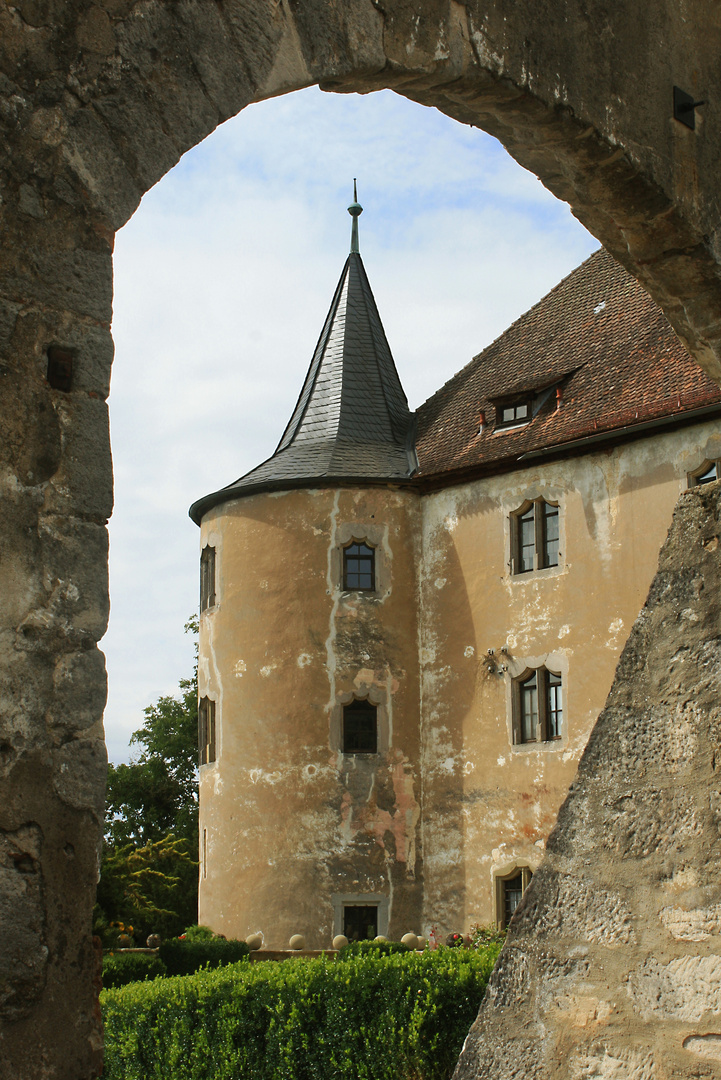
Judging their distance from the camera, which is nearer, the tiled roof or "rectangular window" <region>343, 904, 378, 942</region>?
the tiled roof

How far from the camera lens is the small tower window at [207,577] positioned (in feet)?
80.2

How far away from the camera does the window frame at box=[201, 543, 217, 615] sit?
24.4m

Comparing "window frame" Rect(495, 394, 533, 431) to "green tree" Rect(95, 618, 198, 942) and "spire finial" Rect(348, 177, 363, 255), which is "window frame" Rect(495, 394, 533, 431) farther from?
"green tree" Rect(95, 618, 198, 942)

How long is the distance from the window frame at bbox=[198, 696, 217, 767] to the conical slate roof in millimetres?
4058

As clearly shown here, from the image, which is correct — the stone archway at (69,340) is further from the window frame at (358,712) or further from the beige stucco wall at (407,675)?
the window frame at (358,712)

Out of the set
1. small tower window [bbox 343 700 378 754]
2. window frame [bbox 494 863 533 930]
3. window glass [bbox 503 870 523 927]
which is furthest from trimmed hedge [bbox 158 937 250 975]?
window glass [bbox 503 870 523 927]

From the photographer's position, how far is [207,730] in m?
23.8

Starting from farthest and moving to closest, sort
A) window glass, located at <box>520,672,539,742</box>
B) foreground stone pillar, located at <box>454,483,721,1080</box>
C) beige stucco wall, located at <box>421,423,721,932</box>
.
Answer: window glass, located at <box>520,672,539,742</box> → beige stucco wall, located at <box>421,423,721,932</box> → foreground stone pillar, located at <box>454,483,721,1080</box>

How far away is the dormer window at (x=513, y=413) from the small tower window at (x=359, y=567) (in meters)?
3.51

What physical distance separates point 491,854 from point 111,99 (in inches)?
759

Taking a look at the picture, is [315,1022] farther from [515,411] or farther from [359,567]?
[515,411]

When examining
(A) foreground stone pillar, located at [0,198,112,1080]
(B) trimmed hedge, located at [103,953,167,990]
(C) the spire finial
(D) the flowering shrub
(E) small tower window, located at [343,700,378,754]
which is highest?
(C) the spire finial

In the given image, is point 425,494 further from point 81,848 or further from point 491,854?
point 81,848

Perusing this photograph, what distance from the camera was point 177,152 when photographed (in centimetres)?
303
